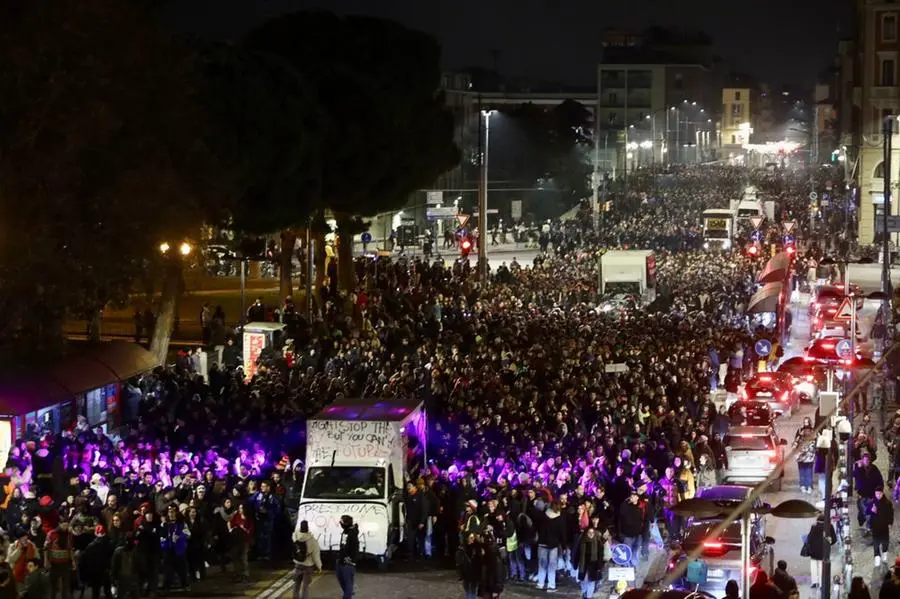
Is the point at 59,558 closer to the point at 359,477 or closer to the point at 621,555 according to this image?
the point at 359,477

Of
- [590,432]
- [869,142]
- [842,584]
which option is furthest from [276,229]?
[869,142]

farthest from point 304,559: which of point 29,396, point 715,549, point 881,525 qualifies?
point 29,396

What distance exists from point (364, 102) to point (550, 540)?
2778cm

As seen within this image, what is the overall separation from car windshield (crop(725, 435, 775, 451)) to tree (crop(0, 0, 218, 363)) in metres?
10.9

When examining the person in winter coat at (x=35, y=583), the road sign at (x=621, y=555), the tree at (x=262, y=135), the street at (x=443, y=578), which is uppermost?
the tree at (x=262, y=135)

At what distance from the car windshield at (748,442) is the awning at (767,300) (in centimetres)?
1601

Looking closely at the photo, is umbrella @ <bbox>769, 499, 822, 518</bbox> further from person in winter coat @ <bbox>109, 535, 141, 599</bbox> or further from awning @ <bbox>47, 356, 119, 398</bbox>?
awning @ <bbox>47, 356, 119, 398</bbox>

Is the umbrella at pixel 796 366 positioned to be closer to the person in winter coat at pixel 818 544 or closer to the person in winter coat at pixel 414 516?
the person in winter coat at pixel 818 544

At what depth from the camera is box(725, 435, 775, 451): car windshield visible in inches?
998

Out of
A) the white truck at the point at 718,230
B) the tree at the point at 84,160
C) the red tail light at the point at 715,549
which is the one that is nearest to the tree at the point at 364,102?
the tree at the point at 84,160

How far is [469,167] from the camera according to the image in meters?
106

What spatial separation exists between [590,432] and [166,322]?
39.6 feet

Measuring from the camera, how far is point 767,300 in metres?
41.4

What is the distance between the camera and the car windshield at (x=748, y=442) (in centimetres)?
2536
